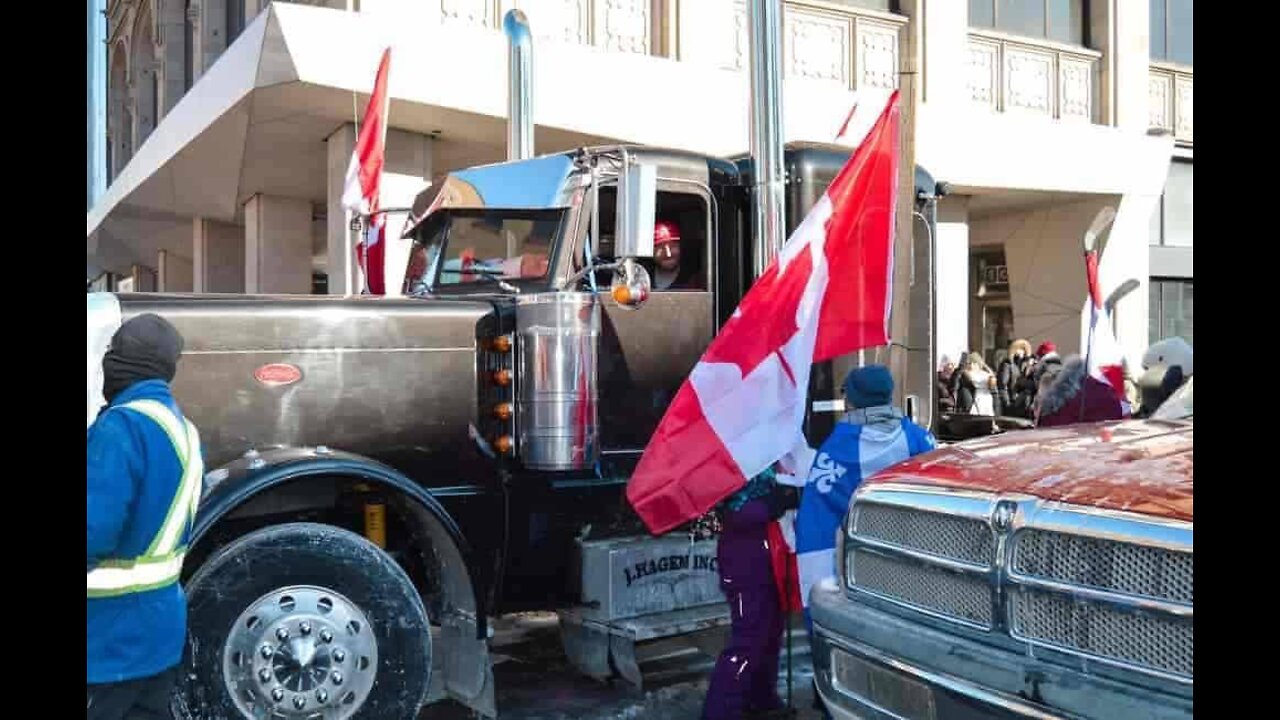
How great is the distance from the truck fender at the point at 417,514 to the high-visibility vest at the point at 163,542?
0.90m

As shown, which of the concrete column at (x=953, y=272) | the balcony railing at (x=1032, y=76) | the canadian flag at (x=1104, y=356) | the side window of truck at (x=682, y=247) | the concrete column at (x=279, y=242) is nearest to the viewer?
the side window of truck at (x=682, y=247)

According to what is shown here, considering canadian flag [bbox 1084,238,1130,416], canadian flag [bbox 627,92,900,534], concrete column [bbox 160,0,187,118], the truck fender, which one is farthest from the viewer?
concrete column [bbox 160,0,187,118]

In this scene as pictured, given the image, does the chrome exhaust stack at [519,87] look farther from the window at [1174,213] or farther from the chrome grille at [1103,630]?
the window at [1174,213]

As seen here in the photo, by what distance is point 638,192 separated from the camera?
4.90 metres

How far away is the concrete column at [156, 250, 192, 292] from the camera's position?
93.4ft

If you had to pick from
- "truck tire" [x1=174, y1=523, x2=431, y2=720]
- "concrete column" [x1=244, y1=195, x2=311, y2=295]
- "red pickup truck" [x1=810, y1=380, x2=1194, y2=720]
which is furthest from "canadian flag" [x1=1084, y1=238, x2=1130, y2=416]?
"concrete column" [x1=244, y1=195, x2=311, y2=295]

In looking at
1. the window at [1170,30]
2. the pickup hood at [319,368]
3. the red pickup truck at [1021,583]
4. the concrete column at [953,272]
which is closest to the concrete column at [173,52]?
the concrete column at [953,272]

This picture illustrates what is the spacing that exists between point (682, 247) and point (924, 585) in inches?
105

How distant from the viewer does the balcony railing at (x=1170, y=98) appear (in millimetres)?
19703

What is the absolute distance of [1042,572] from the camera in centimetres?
323

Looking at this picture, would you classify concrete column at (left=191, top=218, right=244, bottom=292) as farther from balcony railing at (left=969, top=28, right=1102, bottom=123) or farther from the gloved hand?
the gloved hand

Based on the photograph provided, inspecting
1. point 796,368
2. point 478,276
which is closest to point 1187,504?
point 796,368

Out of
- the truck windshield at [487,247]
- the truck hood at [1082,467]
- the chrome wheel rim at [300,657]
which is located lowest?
the chrome wheel rim at [300,657]

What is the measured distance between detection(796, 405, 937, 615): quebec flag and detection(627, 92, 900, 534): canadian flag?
21cm
